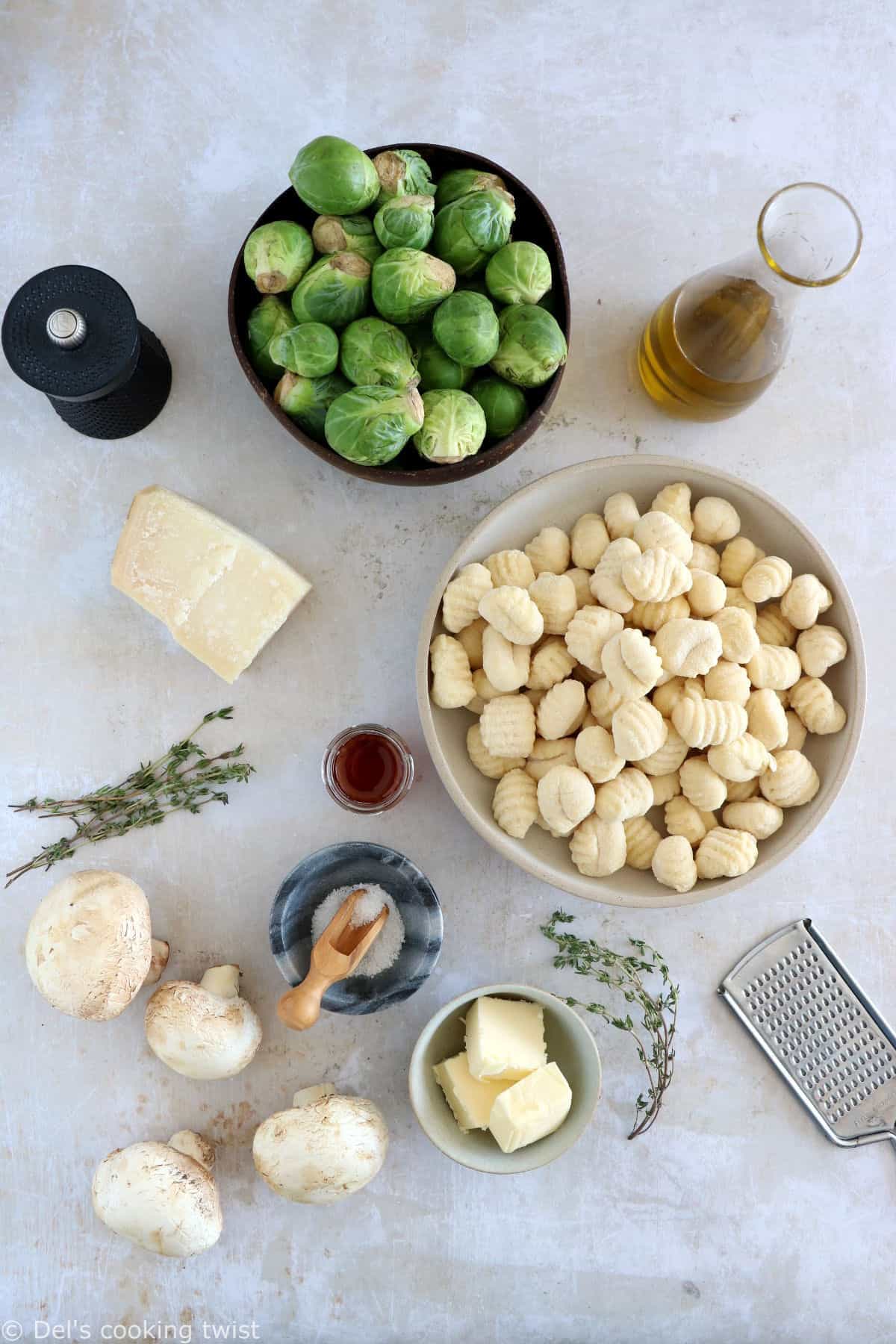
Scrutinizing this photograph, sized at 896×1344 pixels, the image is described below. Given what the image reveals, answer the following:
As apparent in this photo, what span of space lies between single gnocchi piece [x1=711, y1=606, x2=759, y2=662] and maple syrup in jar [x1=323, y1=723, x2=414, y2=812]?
0.49m

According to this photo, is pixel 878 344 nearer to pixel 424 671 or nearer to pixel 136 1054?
pixel 424 671

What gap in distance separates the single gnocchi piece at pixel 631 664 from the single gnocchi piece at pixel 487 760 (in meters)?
0.19

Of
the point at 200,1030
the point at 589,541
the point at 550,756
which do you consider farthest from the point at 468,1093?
the point at 589,541

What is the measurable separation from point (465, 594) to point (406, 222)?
0.49 m

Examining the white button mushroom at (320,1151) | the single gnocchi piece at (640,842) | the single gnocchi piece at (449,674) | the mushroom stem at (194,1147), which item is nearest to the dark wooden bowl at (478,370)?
the single gnocchi piece at (449,674)

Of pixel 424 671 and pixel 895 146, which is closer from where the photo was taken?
pixel 424 671

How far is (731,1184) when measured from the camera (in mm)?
1453

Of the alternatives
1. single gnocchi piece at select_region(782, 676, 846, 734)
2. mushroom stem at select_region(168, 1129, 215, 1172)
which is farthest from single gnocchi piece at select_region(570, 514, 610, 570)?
mushroom stem at select_region(168, 1129, 215, 1172)

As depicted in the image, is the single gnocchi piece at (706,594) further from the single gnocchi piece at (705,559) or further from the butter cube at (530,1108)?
the butter cube at (530,1108)

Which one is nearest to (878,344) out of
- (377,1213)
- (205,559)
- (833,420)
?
(833,420)

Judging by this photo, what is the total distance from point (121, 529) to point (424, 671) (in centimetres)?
57

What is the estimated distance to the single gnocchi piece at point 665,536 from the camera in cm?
127

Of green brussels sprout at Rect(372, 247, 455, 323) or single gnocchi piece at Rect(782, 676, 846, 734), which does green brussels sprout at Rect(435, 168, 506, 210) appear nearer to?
green brussels sprout at Rect(372, 247, 455, 323)

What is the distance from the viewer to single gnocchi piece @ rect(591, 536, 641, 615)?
4.17 feet
